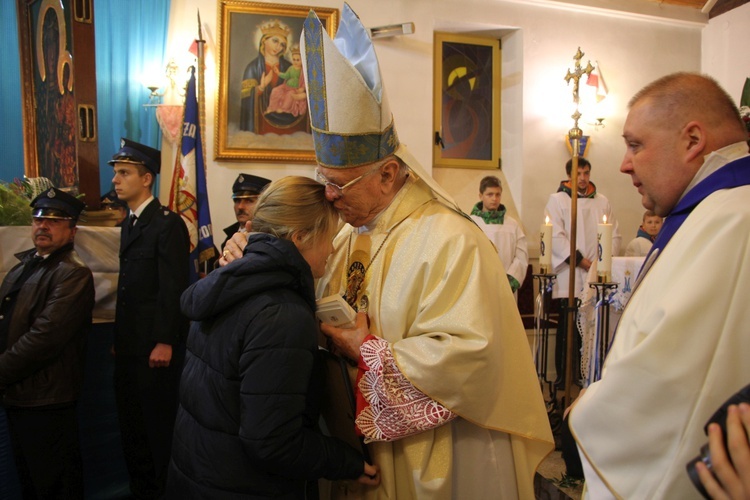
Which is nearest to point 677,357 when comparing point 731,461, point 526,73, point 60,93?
point 731,461

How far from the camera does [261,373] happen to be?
4.70 ft

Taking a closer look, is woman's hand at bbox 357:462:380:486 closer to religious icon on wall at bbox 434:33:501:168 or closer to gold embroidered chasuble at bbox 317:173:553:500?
gold embroidered chasuble at bbox 317:173:553:500

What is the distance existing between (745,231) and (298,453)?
3.75 ft

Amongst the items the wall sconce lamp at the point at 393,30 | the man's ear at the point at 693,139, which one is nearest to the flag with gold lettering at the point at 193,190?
the wall sconce lamp at the point at 393,30

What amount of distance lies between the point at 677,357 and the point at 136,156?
3.29 metres

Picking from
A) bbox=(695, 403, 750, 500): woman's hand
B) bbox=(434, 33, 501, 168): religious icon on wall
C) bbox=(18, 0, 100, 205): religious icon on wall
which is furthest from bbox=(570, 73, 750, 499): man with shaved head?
bbox=(434, 33, 501, 168): religious icon on wall

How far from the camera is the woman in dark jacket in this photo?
145cm

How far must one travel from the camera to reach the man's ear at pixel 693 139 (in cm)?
134

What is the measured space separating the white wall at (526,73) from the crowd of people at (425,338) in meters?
4.22

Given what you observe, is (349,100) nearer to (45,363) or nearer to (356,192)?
(356,192)

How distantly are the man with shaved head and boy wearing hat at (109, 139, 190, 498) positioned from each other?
272 cm

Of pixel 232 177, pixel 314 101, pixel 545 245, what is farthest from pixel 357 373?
pixel 232 177

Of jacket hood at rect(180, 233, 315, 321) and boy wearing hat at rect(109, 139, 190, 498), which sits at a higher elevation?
jacket hood at rect(180, 233, 315, 321)

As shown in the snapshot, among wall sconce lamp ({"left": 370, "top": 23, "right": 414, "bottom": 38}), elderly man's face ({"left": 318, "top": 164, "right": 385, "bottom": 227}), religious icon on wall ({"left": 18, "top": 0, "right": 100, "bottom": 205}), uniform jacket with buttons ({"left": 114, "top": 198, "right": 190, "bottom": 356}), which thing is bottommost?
uniform jacket with buttons ({"left": 114, "top": 198, "right": 190, "bottom": 356})
